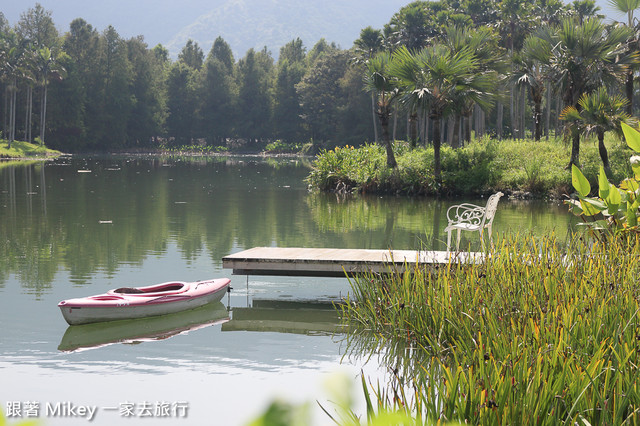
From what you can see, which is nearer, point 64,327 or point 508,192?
point 64,327

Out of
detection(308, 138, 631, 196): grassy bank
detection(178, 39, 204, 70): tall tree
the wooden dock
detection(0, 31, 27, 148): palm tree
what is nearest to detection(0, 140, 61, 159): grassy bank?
detection(0, 31, 27, 148): palm tree

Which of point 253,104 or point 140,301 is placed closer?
point 140,301

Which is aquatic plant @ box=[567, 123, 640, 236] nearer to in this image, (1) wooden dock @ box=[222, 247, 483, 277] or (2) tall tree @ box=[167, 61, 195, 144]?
(1) wooden dock @ box=[222, 247, 483, 277]

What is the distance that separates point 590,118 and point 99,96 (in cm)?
7991

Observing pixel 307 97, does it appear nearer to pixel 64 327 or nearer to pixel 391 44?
pixel 391 44

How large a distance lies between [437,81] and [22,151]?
5529 cm

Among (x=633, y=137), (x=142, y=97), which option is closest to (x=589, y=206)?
(x=633, y=137)

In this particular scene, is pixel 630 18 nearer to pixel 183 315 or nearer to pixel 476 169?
pixel 476 169

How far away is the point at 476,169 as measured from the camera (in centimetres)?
3178

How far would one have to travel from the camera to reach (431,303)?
7887 mm

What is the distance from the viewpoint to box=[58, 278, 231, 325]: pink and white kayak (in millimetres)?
9906

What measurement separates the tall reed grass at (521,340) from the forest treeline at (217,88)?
44.4 m

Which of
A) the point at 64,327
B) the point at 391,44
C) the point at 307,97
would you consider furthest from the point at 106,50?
the point at 64,327

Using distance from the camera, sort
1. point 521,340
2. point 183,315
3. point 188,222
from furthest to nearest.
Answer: point 188,222, point 183,315, point 521,340
